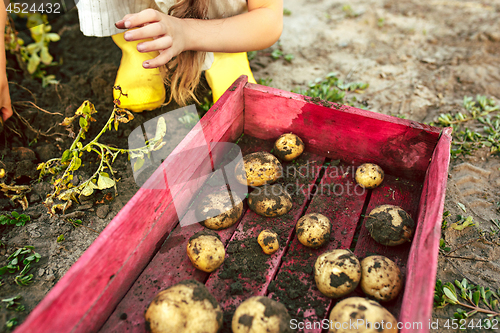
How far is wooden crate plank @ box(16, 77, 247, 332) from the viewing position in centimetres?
121

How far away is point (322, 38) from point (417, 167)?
2.66m

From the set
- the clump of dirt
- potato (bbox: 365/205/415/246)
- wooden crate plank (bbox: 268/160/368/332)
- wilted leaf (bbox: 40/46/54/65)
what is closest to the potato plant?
the clump of dirt

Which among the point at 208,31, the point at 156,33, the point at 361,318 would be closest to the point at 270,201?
the point at 361,318

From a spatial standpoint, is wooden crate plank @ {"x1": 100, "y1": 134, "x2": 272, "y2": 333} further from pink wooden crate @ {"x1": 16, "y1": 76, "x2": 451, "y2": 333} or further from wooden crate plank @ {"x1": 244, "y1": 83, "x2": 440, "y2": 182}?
wooden crate plank @ {"x1": 244, "y1": 83, "x2": 440, "y2": 182}

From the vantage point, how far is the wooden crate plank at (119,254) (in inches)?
47.8

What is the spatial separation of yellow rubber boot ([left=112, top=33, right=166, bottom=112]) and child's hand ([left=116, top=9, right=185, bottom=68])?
0.71 meters

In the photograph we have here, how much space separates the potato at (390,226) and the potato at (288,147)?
646 mm

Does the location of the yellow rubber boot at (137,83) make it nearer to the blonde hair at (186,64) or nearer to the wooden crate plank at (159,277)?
the blonde hair at (186,64)

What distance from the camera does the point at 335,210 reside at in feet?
6.61

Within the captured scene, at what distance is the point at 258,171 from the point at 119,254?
0.92 m

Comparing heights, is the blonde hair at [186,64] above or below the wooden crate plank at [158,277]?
above

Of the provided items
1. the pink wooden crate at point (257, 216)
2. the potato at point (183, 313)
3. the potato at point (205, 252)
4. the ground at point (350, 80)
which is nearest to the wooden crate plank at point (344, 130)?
the pink wooden crate at point (257, 216)

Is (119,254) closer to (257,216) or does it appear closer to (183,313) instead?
(183,313)

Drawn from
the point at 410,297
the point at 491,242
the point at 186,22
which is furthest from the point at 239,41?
the point at 491,242
